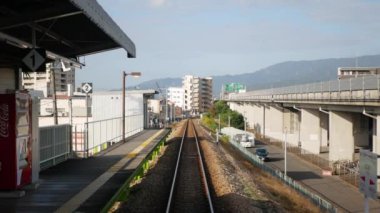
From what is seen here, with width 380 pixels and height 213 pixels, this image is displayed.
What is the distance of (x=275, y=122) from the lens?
277 feet

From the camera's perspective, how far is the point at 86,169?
20156 mm

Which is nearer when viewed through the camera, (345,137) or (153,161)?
(153,161)

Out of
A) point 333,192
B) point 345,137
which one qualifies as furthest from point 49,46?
point 345,137

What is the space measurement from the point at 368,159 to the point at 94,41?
909cm

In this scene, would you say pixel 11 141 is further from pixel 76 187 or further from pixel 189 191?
pixel 189 191

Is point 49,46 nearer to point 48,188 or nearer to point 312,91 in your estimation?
point 48,188

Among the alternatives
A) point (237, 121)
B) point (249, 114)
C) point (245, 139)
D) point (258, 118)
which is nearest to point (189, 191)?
point (245, 139)

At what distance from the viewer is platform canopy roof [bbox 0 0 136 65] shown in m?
10.7

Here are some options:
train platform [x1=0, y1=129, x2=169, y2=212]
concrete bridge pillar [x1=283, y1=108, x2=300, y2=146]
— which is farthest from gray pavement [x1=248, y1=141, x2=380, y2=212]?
concrete bridge pillar [x1=283, y1=108, x2=300, y2=146]

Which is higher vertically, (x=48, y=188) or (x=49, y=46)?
(x=49, y=46)

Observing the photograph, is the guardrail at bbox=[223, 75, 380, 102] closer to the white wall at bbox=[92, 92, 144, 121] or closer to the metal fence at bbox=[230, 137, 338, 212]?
the metal fence at bbox=[230, 137, 338, 212]

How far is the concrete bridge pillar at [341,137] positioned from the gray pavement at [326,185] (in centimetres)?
275

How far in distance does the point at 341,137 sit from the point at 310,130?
1284cm

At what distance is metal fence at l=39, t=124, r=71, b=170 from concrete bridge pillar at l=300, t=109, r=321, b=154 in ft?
134
